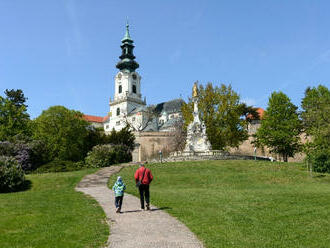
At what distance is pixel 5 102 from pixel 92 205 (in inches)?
1536

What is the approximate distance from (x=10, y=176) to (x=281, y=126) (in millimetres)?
33788

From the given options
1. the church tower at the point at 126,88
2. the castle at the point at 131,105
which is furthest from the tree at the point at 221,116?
the church tower at the point at 126,88

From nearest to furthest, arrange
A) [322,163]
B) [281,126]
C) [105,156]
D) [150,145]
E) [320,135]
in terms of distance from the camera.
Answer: [320,135]
[322,163]
[105,156]
[281,126]
[150,145]

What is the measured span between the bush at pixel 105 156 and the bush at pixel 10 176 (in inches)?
541

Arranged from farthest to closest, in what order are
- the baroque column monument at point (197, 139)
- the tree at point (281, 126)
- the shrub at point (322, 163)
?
the tree at point (281, 126), the baroque column monument at point (197, 139), the shrub at point (322, 163)

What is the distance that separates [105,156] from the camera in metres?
37.3

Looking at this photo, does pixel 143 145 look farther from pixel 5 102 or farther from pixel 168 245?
pixel 168 245

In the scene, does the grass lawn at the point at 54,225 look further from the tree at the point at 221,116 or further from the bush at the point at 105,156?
the tree at the point at 221,116

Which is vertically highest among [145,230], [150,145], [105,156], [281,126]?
[281,126]

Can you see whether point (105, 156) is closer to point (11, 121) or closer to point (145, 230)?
point (11, 121)

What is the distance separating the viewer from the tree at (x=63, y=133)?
43406mm

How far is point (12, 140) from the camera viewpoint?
38188mm

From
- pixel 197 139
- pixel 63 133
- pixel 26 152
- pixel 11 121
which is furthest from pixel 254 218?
pixel 11 121

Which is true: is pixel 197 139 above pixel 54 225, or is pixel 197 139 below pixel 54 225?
above
